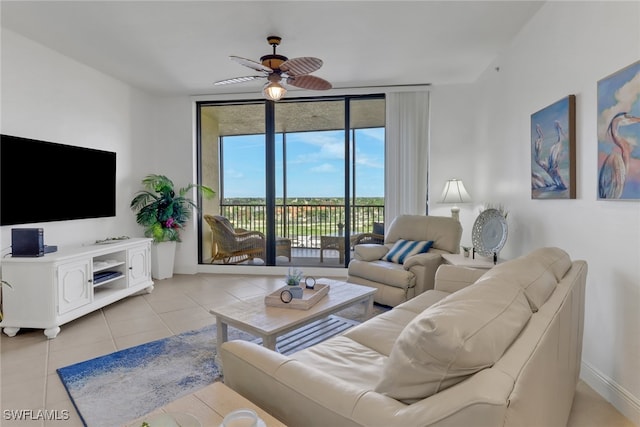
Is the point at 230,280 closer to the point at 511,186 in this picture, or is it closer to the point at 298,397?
the point at 511,186

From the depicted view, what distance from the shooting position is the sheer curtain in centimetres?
495

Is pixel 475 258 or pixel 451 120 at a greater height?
pixel 451 120

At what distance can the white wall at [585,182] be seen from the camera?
192 cm

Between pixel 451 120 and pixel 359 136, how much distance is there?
1.30 meters

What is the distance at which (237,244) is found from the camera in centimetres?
554

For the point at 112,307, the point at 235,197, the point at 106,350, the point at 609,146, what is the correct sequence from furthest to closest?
the point at 235,197 < the point at 112,307 < the point at 106,350 < the point at 609,146

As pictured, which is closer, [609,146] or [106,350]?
[609,146]

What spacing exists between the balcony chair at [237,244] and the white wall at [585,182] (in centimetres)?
311

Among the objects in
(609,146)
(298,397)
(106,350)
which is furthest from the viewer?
(106,350)

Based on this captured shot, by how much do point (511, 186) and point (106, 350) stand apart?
3.91 metres

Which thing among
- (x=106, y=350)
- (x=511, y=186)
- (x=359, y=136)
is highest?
(x=359, y=136)

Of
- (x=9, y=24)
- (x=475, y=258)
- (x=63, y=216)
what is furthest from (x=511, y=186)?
(x=9, y=24)

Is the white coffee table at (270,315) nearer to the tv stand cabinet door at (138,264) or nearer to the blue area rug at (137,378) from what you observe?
the blue area rug at (137,378)

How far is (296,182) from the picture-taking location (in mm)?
5508
